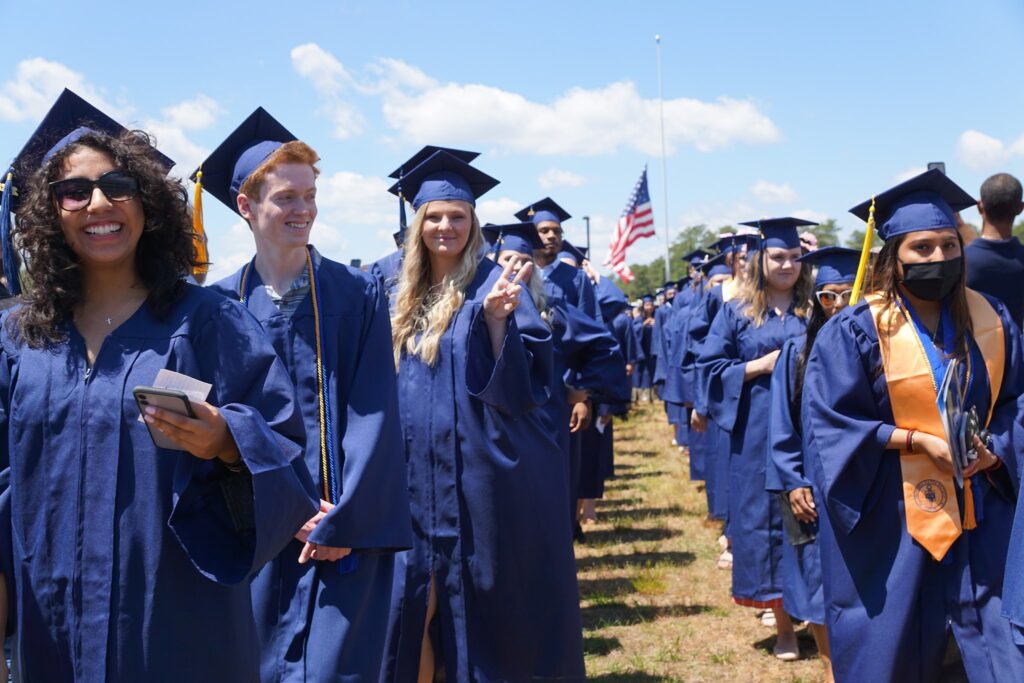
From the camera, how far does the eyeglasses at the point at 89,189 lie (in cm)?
269

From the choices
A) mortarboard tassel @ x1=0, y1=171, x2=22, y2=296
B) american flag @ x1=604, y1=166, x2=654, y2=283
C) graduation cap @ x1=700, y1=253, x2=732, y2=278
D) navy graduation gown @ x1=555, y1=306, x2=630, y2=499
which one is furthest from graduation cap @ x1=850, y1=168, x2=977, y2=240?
american flag @ x1=604, y1=166, x2=654, y2=283

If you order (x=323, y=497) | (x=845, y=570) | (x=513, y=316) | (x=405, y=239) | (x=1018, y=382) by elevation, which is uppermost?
(x=405, y=239)

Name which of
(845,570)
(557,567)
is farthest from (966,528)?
(557,567)

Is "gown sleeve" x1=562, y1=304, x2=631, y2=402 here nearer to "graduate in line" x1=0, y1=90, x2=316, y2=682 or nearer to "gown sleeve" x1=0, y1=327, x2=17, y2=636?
"graduate in line" x1=0, y1=90, x2=316, y2=682

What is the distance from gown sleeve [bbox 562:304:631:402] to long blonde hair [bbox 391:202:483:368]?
2120 mm

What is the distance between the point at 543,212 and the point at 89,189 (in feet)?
22.8

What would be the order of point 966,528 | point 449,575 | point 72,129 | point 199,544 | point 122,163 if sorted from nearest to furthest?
point 199,544, point 122,163, point 72,129, point 966,528, point 449,575

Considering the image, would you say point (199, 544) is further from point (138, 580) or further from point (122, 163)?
point (122, 163)

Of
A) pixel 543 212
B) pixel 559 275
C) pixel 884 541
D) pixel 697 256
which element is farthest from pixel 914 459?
pixel 697 256

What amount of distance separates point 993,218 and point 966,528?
2616 millimetres

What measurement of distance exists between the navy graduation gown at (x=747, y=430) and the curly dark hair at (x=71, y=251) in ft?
13.5

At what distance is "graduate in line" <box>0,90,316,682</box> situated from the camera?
254 cm

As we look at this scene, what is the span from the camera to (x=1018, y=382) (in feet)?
13.6

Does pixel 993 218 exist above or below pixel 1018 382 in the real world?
above
